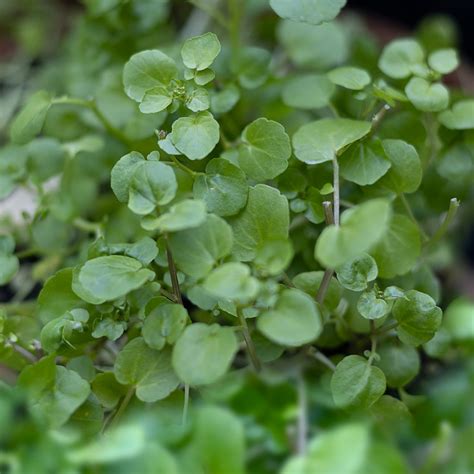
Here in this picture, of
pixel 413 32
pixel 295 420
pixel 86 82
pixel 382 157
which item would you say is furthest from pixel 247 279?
pixel 413 32

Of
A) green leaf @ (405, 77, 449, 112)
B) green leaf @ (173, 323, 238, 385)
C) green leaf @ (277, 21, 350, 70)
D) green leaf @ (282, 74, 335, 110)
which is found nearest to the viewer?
green leaf @ (173, 323, 238, 385)

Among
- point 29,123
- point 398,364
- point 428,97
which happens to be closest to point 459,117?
point 428,97

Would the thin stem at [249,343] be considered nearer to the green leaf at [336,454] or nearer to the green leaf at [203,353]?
the green leaf at [203,353]

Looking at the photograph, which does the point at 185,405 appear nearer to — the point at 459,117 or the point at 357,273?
the point at 357,273

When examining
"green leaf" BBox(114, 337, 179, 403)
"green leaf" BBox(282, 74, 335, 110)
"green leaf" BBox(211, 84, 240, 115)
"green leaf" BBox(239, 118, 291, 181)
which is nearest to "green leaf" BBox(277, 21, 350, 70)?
"green leaf" BBox(282, 74, 335, 110)

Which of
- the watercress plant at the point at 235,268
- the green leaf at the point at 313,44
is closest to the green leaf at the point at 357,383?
the watercress plant at the point at 235,268

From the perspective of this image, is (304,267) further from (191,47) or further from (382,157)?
(191,47)

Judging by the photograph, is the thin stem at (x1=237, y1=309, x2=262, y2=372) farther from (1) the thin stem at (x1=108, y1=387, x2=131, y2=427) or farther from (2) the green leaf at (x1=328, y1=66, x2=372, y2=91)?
(2) the green leaf at (x1=328, y1=66, x2=372, y2=91)
